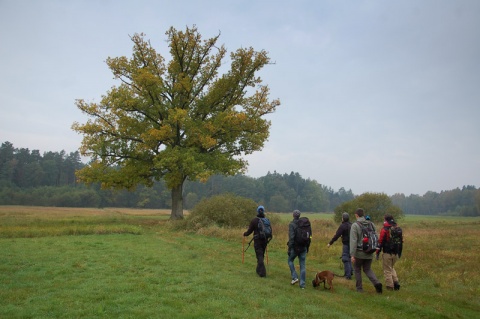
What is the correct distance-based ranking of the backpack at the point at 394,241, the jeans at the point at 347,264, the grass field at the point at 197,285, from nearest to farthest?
→ the grass field at the point at 197,285
the backpack at the point at 394,241
the jeans at the point at 347,264

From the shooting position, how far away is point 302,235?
9.88 m

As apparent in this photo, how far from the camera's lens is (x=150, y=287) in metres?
8.32

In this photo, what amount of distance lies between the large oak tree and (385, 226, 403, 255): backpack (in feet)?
52.4

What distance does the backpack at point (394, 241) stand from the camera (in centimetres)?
1014

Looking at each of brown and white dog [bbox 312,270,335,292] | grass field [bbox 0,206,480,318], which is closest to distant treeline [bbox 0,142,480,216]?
grass field [bbox 0,206,480,318]

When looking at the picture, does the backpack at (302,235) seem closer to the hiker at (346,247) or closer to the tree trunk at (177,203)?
the hiker at (346,247)

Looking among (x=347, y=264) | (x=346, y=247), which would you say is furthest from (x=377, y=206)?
(x=347, y=264)

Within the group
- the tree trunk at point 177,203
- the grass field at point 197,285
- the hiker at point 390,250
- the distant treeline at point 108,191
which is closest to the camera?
the grass field at point 197,285

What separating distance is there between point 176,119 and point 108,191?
75.9 m

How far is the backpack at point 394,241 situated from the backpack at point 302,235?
248 centimetres

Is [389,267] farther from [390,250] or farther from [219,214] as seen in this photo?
[219,214]

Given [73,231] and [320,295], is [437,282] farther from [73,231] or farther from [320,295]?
[73,231]

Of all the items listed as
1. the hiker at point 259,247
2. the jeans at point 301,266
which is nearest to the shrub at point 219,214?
the hiker at point 259,247

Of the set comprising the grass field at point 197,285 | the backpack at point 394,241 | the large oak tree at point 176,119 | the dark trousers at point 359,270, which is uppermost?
the large oak tree at point 176,119
